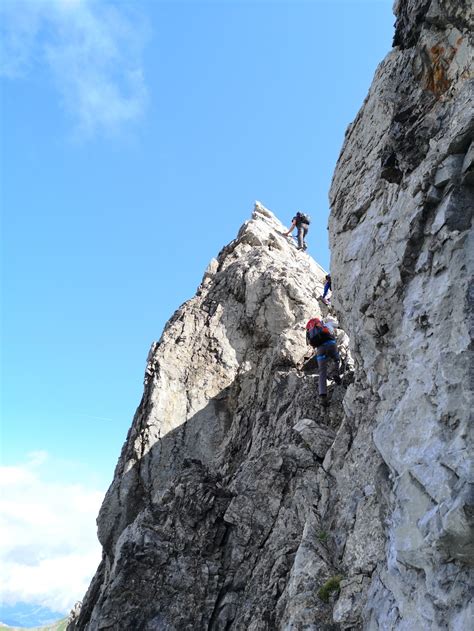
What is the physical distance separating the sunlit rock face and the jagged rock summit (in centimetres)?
277

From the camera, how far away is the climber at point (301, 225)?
42.3m

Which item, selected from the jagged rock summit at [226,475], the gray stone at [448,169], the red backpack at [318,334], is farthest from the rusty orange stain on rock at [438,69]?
the jagged rock summit at [226,475]

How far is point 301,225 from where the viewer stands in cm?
4272

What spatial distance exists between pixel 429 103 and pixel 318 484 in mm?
12506

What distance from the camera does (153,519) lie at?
1800 cm

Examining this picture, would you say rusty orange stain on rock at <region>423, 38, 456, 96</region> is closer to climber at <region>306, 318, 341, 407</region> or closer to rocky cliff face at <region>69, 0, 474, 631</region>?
rocky cliff face at <region>69, 0, 474, 631</region>

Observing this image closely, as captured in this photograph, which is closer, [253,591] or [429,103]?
[429,103]

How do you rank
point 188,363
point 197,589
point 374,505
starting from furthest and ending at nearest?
point 188,363 < point 197,589 < point 374,505

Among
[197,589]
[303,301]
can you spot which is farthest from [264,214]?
[197,589]

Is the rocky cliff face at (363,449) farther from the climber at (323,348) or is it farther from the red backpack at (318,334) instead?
the red backpack at (318,334)

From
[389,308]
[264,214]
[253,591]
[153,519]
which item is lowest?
[253,591]

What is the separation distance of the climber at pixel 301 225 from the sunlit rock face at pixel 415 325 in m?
25.0

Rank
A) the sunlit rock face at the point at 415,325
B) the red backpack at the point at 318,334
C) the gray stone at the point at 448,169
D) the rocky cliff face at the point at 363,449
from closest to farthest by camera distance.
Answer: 1. the sunlit rock face at the point at 415,325
2. the rocky cliff face at the point at 363,449
3. the gray stone at the point at 448,169
4. the red backpack at the point at 318,334

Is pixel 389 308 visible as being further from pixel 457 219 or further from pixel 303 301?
pixel 303 301
